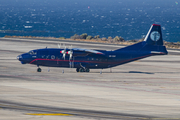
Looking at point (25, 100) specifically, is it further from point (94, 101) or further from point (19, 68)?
point (19, 68)

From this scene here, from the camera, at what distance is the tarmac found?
961 inches

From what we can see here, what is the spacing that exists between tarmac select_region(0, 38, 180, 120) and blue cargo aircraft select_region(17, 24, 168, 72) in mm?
1496

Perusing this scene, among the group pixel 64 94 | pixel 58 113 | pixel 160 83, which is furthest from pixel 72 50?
pixel 58 113

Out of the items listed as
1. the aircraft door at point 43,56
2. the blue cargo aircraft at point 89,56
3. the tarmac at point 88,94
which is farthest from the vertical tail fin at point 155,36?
the aircraft door at point 43,56

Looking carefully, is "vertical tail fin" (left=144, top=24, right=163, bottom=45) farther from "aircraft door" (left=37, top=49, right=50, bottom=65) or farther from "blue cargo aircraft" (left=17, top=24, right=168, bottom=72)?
"aircraft door" (left=37, top=49, right=50, bottom=65)

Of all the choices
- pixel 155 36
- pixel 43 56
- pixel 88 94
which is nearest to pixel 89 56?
pixel 43 56

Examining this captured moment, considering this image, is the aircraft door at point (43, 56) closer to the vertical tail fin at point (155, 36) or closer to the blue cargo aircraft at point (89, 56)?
the blue cargo aircraft at point (89, 56)

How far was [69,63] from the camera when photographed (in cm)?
4947

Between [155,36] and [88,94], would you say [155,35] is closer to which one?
[155,36]

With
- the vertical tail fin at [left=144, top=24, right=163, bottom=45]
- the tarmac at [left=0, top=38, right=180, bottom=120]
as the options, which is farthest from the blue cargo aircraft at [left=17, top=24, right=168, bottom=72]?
the tarmac at [left=0, top=38, right=180, bottom=120]

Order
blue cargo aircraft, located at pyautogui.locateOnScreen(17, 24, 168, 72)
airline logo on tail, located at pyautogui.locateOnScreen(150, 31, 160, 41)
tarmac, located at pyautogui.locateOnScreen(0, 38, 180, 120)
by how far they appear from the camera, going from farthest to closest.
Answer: airline logo on tail, located at pyautogui.locateOnScreen(150, 31, 160, 41), blue cargo aircraft, located at pyautogui.locateOnScreen(17, 24, 168, 72), tarmac, located at pyautogui.locateOnScreen(0, 38, 180, 120)

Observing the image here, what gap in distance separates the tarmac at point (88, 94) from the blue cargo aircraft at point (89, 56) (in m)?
1.50

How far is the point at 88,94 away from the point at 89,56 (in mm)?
17167

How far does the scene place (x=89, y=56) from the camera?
49906 millimetres
